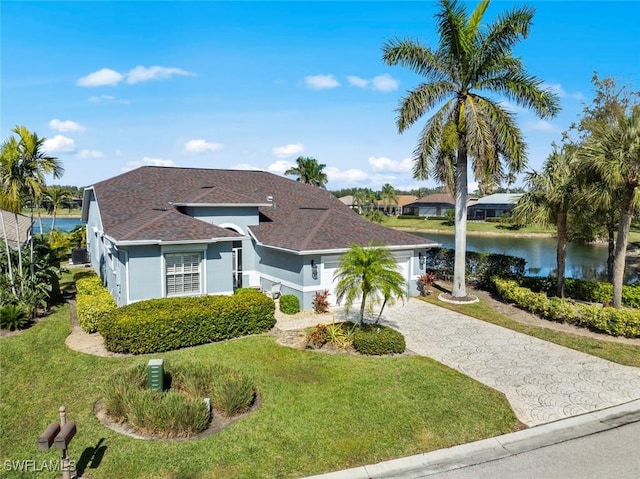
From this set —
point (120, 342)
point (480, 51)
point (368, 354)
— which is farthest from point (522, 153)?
point (120, 342)

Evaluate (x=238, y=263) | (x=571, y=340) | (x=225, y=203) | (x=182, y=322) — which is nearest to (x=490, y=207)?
(x=238, y=263)

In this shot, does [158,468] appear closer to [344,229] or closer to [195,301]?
[195,301]

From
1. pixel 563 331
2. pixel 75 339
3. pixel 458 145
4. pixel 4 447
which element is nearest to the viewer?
pixel 4 447

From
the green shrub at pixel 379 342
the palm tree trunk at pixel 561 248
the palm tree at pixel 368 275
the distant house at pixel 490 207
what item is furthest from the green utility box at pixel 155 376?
the distant house at pixel 490 207

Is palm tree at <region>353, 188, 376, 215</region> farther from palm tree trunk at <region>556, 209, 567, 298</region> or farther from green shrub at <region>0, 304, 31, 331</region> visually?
green shrub at <region>0, 304, 31, 331</region>

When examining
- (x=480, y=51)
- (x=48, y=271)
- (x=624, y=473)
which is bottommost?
(x=624, y=473)

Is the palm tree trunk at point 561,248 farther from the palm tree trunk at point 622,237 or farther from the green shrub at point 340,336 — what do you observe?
the green shrub at point 340,336
